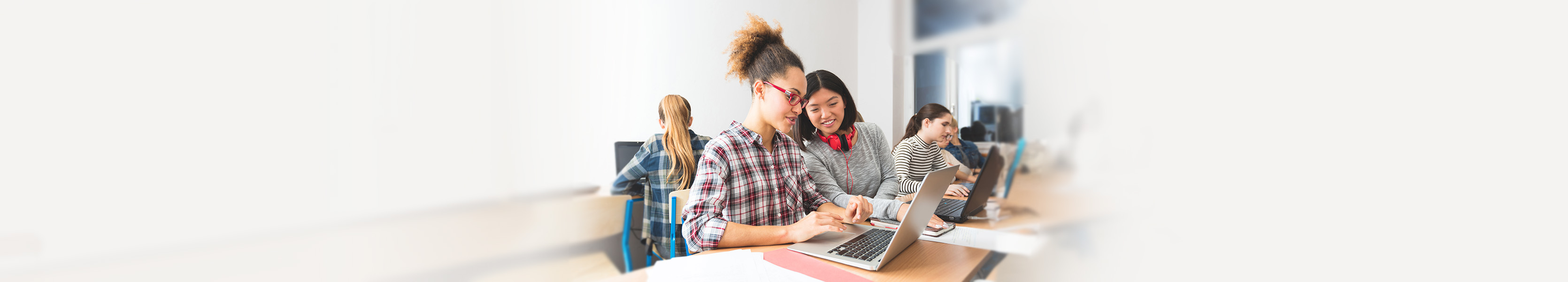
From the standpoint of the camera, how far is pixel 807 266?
645 millimetres

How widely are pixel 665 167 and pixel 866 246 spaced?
0.64 m

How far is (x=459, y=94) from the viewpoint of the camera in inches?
17.8

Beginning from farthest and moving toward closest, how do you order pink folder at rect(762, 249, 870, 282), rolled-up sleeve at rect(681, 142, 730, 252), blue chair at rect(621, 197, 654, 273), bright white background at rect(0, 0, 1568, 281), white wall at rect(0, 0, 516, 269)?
blue chair at rect(621, 197, 654, 273)
rolled-up sleeve at rect(681, 142, 730, 252)
pink folder at rect(762, 249, 870, 282)
white wall at rect(0, 0, 516, 269)
bright white background at rect(0, 0, 1568, 281)

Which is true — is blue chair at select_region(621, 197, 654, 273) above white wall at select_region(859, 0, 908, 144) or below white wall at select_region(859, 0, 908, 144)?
below

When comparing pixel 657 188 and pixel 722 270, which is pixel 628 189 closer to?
pixel 657 188

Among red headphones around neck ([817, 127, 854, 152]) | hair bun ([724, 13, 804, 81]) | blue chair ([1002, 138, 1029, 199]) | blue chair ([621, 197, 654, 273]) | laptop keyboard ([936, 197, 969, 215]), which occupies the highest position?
hair bun ([724, 13, 804, 81])

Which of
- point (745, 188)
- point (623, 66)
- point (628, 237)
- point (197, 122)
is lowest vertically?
point (628, 237)

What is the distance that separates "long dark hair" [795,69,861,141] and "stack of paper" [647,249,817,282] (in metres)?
0.58


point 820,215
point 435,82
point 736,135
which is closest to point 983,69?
point 435,82

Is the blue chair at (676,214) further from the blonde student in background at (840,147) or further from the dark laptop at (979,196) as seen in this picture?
the dark laptop at (979,196)

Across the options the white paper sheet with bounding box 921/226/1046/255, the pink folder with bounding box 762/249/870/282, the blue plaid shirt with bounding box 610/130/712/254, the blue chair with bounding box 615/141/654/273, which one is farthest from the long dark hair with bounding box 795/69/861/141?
the white paper sheet with bounding box 921/226/1046/255

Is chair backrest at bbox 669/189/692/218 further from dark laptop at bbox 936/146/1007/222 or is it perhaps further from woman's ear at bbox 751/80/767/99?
dark laptop at bbox 936/146/1007/222

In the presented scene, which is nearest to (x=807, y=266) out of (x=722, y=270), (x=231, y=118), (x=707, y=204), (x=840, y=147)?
(x=722, y=270)

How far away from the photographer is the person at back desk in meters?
1.26
